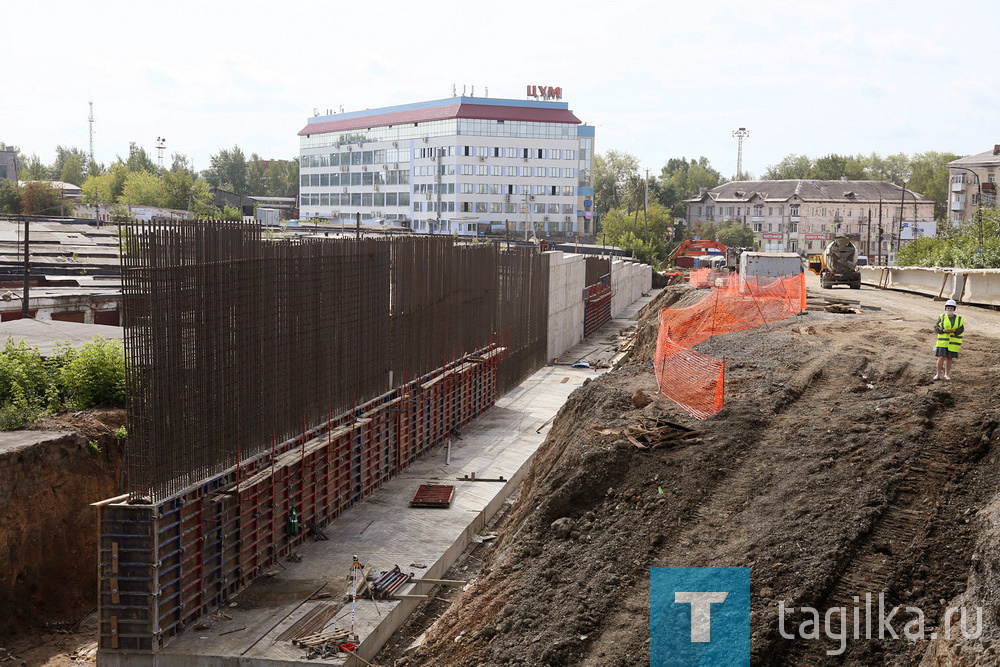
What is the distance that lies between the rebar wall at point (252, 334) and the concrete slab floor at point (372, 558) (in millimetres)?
2075

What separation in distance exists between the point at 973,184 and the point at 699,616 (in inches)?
4556

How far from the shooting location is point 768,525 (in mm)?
10977

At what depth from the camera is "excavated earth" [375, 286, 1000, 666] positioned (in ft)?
31.1

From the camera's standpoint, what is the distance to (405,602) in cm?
1398

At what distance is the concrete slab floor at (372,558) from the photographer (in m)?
12.1

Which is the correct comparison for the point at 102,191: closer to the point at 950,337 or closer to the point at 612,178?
the point at 612,178

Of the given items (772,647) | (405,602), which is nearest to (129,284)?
(405,602)

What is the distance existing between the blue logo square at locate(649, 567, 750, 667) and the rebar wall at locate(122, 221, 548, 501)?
21.5ft

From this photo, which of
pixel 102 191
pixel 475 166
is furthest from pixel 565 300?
pixel 102 191

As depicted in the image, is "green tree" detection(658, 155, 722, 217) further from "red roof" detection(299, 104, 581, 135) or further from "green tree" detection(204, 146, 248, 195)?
"green tree" detection(204, 146, 248, 195)

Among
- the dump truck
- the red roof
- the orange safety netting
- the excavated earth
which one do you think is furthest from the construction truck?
the red roof

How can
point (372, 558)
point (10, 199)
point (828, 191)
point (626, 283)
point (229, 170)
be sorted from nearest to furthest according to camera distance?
1. point (372, 558)
2. point (626, 283)
3. point (10, 199)
4. point (828, 191)
5. point (229, 170)

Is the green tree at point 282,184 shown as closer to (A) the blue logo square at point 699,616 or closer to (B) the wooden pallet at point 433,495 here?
(B) the wooden pallet at point 433,495

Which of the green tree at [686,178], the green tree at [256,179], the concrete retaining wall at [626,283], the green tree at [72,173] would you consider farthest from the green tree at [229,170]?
the concrete retaining wall at [626,283]
